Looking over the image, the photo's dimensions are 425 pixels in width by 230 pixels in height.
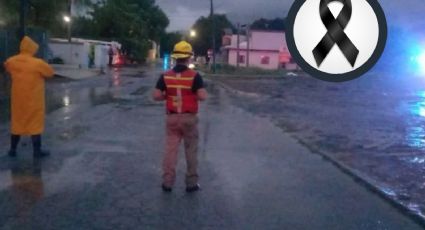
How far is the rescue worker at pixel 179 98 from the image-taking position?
729 centimetres

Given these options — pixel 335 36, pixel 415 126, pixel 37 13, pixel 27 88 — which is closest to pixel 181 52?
pixel 27 88

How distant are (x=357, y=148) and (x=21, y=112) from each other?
6113mm

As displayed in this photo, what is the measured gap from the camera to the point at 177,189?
25.7 ft

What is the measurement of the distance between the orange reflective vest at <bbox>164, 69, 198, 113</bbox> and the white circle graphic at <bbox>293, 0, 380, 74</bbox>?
14.1 feet

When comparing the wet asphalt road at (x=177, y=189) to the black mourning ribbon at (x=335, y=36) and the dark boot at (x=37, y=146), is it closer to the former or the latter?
the dark boot at (x=37, y=146)

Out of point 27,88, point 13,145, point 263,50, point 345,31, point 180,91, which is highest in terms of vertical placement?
point 263,50

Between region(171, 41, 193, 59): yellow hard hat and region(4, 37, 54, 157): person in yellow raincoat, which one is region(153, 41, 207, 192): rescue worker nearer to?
region(171, 41, 193, 59): yellow hard hat

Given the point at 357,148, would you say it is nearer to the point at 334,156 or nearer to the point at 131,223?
the point at 334,156

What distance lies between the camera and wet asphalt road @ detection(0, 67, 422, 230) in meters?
6.34

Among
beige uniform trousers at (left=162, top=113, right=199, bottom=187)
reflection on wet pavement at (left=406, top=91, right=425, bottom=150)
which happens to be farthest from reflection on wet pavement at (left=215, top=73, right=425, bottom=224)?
beige uniform trousers at (left=162, top=113, right=199, bottom=187)

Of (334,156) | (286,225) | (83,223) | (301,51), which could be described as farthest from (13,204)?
(334,156)

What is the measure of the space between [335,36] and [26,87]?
698 cm

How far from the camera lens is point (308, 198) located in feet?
24.8

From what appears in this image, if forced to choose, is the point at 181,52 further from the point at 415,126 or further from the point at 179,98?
the point at 415,126
